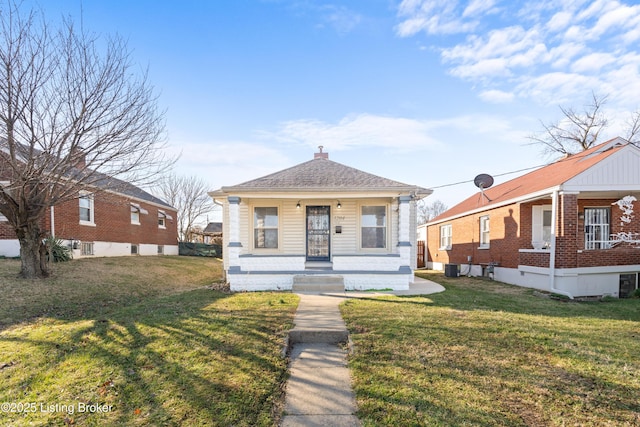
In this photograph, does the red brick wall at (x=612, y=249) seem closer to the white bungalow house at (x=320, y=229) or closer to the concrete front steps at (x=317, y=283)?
the white bungalow house at (x=320, y=229)

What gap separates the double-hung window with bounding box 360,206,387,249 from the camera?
11.1 m

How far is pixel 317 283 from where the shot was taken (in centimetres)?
945

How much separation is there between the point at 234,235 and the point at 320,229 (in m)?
3.17

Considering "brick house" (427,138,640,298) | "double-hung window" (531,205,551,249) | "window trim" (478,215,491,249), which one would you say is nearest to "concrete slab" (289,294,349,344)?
"brick house" (427,138,640,298)

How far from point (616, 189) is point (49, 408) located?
13783 millimetres

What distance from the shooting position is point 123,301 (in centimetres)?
859

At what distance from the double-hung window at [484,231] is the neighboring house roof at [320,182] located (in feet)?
17.3

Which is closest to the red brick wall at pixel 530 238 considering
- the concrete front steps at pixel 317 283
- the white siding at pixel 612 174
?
the white siding at pixel 612 174

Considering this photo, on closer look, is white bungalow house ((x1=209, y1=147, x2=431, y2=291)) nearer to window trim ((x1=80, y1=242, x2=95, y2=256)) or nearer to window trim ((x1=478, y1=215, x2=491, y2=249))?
window trim ((x1=478, y1=215, x2=491, y2=249))

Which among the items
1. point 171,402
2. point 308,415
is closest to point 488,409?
point 308,415

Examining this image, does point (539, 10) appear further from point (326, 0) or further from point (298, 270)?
point (298, 270)

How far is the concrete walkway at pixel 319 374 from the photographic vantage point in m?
2.87

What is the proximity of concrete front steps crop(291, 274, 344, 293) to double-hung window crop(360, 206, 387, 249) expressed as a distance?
220 centimetres

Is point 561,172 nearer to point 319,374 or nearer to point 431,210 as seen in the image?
point 319,374
